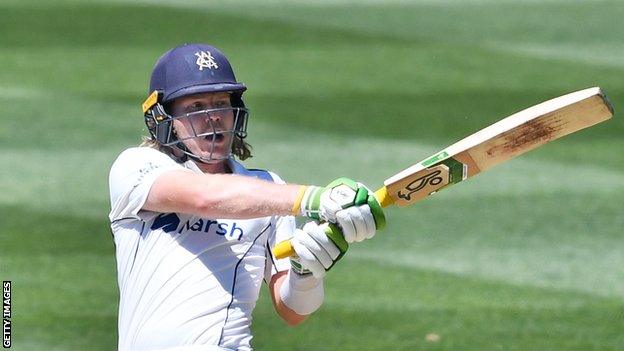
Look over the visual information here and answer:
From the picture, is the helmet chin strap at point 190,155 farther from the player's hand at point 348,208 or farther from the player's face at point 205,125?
the player's hand at point 348,208

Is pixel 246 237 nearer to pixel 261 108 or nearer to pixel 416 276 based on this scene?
pixel 416 276

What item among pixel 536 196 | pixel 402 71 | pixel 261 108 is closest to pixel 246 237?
pixel 536 196

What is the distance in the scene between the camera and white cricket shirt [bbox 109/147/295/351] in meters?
4.42

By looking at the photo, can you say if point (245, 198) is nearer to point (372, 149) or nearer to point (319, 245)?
point (319, 245)

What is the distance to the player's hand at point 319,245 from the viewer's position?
4.21 m

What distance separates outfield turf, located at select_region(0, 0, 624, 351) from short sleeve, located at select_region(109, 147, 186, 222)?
106 inches

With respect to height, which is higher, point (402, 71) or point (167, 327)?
point (167, 327)

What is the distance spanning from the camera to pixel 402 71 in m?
11.8

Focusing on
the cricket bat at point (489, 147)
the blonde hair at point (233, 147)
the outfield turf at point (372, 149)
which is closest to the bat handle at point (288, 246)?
the cricket bat at point (489, 147)

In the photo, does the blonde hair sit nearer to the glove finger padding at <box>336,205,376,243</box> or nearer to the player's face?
the player's face

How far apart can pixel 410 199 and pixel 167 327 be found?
1.00 metres

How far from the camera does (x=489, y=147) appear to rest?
4469mm

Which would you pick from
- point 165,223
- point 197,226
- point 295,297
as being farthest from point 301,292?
point 165,223

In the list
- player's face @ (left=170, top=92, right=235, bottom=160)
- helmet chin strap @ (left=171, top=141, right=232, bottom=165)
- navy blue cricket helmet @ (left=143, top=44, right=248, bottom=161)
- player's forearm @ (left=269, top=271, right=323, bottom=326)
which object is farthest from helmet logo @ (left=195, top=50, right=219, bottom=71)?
player's forearm @ (left=269, top=271, right=323, bottom=326)
